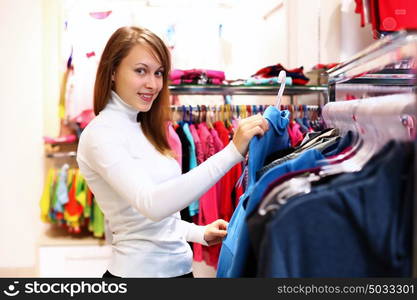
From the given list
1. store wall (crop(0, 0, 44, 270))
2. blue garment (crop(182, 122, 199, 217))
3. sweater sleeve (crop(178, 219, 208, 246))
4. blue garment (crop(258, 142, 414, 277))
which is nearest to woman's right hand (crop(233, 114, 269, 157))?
blue garment (crop(258, 142, 414, 277))

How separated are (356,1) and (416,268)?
8.01 feet

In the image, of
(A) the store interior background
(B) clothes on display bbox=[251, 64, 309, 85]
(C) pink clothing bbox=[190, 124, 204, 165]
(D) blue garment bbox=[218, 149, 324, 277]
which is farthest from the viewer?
(A) the store interior background

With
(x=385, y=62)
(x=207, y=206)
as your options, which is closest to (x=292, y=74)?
(x=207, y=206)

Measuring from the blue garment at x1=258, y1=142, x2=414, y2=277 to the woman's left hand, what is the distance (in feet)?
1.97

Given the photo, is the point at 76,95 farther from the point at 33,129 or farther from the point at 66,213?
the point at 66,213

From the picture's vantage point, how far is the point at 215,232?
134 centimetres

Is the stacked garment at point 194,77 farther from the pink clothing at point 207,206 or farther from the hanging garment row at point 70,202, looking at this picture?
the hanging garment row at point 70,202

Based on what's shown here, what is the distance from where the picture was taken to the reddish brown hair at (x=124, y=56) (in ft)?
4.33

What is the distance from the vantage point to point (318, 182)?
2.61 ft

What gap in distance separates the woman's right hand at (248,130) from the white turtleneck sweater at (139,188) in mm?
21

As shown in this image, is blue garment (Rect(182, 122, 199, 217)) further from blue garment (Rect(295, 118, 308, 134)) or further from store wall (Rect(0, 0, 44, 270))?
store wall (Rect(0, 0, 44, 270))

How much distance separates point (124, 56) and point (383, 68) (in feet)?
2.46

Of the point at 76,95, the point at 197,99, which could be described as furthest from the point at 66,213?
the point at 197,99

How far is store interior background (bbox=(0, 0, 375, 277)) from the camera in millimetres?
3146
